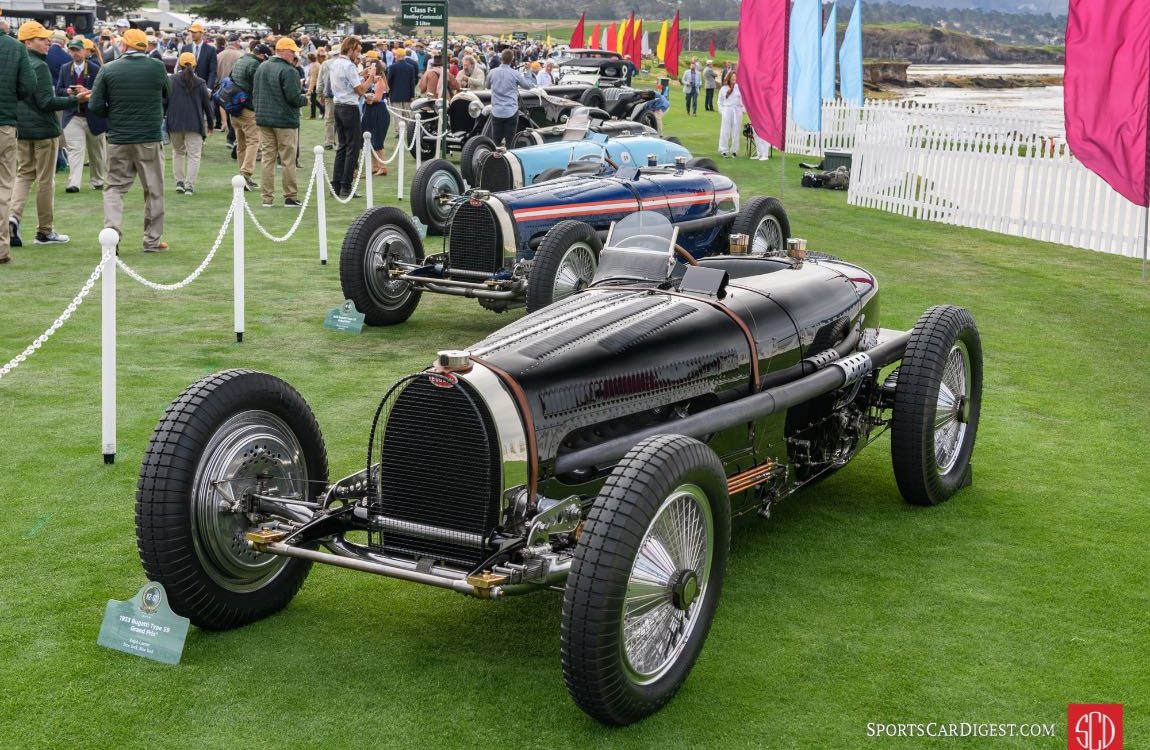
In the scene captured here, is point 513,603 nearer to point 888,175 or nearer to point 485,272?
point 485,272

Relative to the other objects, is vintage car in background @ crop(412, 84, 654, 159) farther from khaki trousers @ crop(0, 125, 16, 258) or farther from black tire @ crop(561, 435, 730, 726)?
black tire @ crop(561, 435, 730, 726)

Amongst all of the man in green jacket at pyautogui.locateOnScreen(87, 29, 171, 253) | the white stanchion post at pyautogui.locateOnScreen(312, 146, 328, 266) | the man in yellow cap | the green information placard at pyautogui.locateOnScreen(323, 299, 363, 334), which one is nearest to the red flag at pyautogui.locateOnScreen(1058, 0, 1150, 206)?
the green information placard at pyautogui.locateOnScreen(323, 299, 363, 334)

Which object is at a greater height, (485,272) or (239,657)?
(485,272)

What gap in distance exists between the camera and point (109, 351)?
6238mm

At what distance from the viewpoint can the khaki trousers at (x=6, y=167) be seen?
10938mm

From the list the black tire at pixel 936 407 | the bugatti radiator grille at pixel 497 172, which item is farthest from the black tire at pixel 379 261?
the black tire at pixel 936 407

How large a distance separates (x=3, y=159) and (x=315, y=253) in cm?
319

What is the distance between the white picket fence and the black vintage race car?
31.4 ft

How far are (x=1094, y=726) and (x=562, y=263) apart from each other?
5.69m

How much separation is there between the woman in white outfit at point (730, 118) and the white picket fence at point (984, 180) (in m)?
4.11

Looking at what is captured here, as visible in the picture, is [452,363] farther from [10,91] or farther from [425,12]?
[425,12]

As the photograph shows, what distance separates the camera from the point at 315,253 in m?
13.0

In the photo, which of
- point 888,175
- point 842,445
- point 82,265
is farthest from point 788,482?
point 888,175

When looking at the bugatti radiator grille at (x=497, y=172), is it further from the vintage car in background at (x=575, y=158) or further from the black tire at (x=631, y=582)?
the black tire at (x=631, y=582)
